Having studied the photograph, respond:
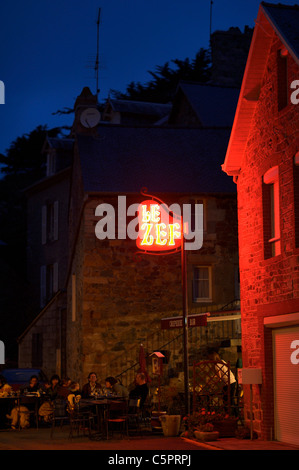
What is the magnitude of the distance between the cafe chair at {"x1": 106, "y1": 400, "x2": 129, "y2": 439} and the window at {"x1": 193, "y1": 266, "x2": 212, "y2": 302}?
7425 mm

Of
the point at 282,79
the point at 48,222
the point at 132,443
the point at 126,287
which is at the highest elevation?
the point at 48,222

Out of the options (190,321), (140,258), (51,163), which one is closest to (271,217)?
(190,321)

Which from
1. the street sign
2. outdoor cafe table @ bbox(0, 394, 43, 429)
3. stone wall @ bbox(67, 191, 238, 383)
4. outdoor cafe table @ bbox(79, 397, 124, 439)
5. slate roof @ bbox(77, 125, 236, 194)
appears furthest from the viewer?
slate roof @ bbox(77, 125, 236, 194)

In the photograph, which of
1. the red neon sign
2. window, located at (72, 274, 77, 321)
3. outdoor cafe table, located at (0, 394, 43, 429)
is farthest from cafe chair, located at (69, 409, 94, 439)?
window, located at (72, 274, 77, 321)

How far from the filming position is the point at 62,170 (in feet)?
127

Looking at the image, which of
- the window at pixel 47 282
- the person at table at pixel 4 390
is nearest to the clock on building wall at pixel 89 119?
the person at table at pixel 4 390

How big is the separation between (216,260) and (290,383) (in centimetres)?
1011

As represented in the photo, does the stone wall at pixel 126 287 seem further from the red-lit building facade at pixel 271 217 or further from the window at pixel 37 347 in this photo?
the window at pixel 37 347

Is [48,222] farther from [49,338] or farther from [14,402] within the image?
[14,402]

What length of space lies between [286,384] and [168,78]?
136ft

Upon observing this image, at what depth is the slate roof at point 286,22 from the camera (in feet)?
51.4

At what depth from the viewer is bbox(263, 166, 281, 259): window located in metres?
16.8

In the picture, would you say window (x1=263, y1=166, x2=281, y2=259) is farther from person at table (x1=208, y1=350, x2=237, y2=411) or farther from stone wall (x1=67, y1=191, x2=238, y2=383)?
stone wall (x1=67, y1=191, x2=238, y2=383)

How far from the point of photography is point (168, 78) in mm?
55344
